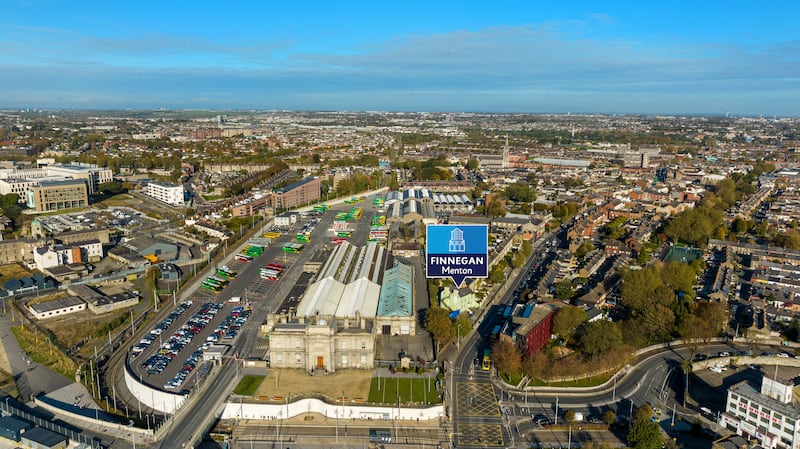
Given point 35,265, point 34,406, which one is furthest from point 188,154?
point 34,406

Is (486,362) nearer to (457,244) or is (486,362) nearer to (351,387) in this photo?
(351,387)

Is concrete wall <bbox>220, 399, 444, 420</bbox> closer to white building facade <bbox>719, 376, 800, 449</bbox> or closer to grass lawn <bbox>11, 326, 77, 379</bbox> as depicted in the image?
grass lawn <bbox>11, 326, 77, 379</bbox>

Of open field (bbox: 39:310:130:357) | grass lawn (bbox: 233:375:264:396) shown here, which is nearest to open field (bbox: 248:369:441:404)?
grass lawn (bbox: 233:375:264:396)

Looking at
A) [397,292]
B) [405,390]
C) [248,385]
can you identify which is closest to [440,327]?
[397,292]

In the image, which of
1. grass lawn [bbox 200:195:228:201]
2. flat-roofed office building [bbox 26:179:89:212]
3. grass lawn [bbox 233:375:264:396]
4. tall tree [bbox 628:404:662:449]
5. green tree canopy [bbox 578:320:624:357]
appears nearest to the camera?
tall tree [bbox 628:404:662:449]

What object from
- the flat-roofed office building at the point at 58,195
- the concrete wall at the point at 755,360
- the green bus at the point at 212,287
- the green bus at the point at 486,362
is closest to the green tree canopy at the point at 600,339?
the green bus at the point at 486,362

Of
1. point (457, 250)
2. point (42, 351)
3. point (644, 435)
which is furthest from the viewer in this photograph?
point (457, 250)
